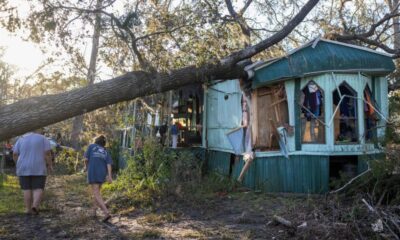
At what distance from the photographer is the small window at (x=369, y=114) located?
10.7 m

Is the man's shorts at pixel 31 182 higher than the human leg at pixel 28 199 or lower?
higher

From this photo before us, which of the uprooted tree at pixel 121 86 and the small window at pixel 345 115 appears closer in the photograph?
the uprooted tree at pixel 121 86

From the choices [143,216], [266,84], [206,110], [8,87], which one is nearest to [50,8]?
[143,216]

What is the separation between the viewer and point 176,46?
8820mm

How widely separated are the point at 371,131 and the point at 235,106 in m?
3.82

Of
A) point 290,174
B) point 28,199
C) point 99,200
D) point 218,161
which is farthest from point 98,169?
point 218,161

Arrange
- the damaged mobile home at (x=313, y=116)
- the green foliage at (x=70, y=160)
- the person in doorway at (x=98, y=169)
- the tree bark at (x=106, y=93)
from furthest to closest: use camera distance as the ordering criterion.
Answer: the green foliage at (x=70, y=160) → the damaged mobile home at (x=313, y=116) → the person in doorway at (x=98, y=169) → the tree bark at (x=106, y=93)

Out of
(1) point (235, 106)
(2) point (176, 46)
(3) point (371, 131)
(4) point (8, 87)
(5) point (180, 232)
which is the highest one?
(4) point (8, 87)

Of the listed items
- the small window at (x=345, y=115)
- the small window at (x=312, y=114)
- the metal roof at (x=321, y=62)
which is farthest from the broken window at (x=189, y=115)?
the small window at (x=345, y=115)

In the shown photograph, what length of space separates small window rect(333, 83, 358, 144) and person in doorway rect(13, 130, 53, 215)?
6679 millimetres

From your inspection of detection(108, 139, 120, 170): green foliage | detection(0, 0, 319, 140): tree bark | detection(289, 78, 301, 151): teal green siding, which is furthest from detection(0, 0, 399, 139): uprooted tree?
detection(108, 139, 120, 170): green foliage

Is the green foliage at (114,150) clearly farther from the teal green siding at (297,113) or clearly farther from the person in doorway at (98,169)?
the person in doorway at (98,169)

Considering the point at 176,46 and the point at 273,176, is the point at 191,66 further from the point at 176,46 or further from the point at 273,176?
the point at 273,176

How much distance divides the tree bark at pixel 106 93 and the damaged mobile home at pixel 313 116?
1.02 meters
